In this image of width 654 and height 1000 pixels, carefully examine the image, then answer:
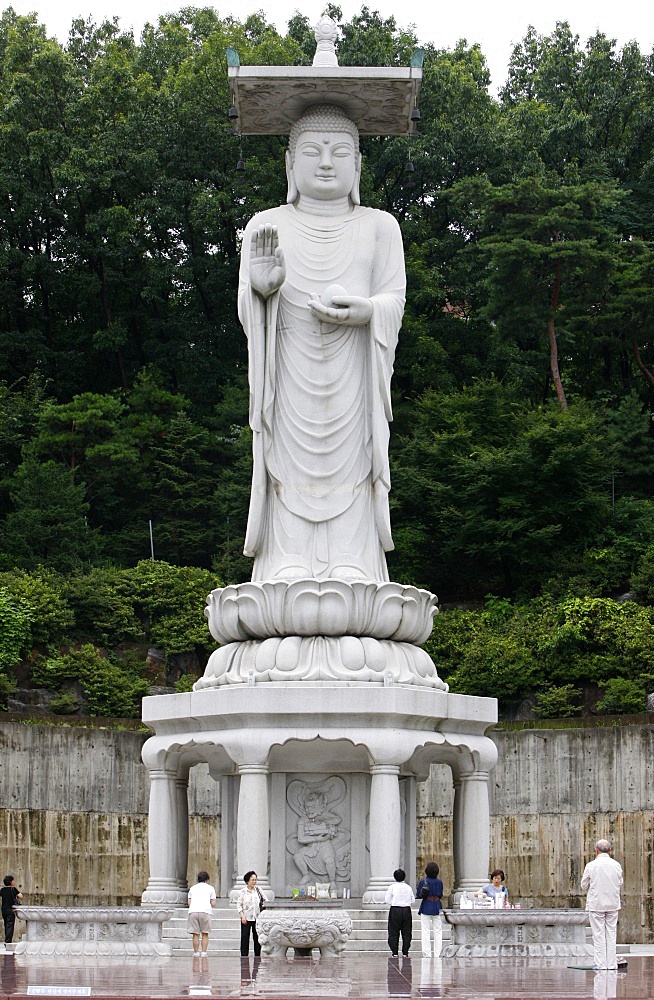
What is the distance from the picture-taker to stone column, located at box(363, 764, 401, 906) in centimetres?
1700

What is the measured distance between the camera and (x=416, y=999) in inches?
447

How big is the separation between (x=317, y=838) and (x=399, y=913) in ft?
9.19

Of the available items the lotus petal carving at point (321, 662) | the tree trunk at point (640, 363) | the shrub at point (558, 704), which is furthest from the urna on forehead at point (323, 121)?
the tree trunk at point (640, 363)

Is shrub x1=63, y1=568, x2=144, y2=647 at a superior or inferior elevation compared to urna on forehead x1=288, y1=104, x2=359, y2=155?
inferior

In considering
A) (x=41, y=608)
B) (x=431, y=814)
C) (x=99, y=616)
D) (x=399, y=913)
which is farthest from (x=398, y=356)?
(x=399, y=913)

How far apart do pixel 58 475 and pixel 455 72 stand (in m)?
15.3

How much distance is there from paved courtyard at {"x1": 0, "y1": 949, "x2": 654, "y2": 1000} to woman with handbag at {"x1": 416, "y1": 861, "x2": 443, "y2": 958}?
190mm

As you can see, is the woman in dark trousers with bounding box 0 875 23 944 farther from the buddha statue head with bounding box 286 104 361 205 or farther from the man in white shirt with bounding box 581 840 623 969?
the buddha statue head with bounding box 286 104 361 205

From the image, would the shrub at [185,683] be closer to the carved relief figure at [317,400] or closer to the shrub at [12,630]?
the shrub at [12,630]

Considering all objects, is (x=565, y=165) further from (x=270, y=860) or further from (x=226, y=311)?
(x=270, y=860)

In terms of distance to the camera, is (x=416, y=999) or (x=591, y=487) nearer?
(x=416, y=999)

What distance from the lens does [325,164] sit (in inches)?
783

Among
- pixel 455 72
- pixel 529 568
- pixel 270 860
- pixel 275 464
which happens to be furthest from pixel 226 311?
pixel 270 860

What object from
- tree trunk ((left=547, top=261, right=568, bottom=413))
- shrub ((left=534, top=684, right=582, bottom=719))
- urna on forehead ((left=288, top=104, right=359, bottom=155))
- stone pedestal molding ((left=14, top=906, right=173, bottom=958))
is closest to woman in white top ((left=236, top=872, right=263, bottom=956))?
stone pedestal molding ((left=14, top=906, right=173, bottom=958))
